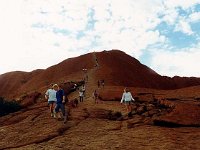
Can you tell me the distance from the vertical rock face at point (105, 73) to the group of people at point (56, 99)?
46.0m

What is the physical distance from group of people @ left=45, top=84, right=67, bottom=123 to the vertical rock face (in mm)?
45991

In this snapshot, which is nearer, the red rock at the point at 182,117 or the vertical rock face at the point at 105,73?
the red rock at the point at 182,117

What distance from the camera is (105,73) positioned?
2820 inches

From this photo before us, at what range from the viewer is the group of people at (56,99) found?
23.8 m

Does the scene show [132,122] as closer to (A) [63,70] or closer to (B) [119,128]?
(B) [119,128]

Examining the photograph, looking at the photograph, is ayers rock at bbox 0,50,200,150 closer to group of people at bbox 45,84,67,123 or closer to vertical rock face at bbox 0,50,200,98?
group of people at bbox 45,84,67,123

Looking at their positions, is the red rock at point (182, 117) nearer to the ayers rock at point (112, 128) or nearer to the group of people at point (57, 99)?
the ayers rock at point (112, 128)

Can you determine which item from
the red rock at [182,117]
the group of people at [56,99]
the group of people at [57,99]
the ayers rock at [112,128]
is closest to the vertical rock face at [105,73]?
the ayers rock at [112,128]

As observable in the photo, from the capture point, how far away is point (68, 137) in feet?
69.4

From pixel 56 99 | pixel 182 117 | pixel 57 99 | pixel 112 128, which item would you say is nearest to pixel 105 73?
pixel 56 99

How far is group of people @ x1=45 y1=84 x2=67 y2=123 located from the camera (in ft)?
77.9

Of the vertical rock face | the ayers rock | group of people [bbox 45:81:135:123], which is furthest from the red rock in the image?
the vertical rock face

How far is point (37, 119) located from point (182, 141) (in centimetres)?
1070

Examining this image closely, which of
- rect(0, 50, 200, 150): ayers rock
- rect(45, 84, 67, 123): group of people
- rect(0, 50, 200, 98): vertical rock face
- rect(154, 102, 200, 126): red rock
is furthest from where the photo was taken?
rect(0, 50, 200, 98): vertical rock face
